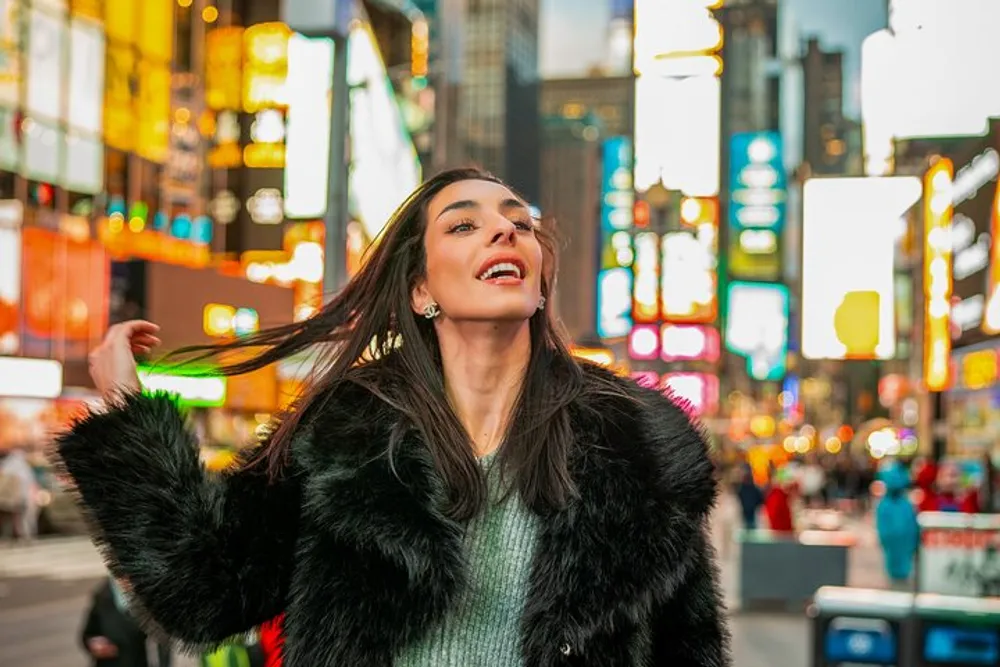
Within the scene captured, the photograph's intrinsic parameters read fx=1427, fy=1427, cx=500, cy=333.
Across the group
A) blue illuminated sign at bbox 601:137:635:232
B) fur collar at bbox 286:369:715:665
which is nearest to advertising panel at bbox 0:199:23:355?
blue illuminated sign at bbox 601:137:635:232

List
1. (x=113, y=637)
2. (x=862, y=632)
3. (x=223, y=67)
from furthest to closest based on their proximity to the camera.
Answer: (x=223, y=67) → (x=113, y=637) → (x=862, y=632)

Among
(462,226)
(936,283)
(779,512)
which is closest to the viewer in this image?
(462,226)

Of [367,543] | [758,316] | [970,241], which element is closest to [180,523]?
[367,543]

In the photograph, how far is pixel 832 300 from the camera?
12.4 metres

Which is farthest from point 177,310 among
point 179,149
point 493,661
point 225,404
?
point 179,149

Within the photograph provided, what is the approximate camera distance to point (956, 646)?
→ 6.29m

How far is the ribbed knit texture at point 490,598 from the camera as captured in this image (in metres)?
2.69

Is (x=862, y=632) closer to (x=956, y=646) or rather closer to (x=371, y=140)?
(x=956, y=646)

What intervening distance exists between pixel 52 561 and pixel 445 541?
877 inches

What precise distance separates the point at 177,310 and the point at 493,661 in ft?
22.2

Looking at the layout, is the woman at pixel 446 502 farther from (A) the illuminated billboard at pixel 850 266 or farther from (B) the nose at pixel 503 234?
(A) the illuminated billboard at pixel 850 266

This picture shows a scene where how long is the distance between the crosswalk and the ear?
1797cm

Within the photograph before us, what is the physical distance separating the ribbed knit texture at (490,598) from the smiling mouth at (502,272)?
38cm

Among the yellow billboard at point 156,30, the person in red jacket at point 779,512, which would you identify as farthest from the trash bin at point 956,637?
the yellow billboard at point 156,30
